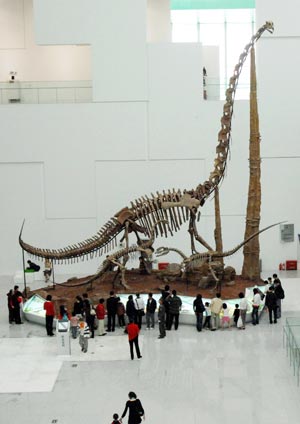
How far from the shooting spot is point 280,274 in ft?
75.5

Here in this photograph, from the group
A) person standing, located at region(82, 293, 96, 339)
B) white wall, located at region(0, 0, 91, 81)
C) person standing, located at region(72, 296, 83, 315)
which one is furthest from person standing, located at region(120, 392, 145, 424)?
white wall, located at region(0, 0, 91, 81)

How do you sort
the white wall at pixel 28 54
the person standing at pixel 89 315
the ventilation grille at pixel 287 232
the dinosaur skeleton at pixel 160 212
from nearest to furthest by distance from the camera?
the person standing at pixel 89 315 → the dinosaur skeleton at pixel 160 212 → the ventilation grille at pixel 287 232 → the white wall at pixel 28 54

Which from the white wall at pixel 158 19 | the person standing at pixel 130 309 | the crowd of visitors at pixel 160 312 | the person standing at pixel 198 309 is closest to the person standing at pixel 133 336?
the crowd of visitors at pixel 160 312

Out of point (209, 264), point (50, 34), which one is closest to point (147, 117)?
point (50, 34)

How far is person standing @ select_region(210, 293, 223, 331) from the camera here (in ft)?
51.8

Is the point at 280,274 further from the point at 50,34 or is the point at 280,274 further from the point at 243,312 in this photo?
the point at 50,34

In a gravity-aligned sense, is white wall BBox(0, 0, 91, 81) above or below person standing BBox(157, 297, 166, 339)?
above

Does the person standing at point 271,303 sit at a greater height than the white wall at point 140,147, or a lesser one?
lesser

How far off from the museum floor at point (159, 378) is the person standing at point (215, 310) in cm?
25

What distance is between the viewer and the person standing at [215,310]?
622 inches

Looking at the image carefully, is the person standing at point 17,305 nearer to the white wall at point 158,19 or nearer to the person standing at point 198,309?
the person standing at point 198,309

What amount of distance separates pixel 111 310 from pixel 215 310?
96.6 inches

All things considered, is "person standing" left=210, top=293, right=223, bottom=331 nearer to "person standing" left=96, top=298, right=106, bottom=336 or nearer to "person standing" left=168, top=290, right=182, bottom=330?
"person standing" left=168, top=290, right=182, bottom=330

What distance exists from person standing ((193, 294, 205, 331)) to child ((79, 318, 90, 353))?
Answer: 8.77 ft
